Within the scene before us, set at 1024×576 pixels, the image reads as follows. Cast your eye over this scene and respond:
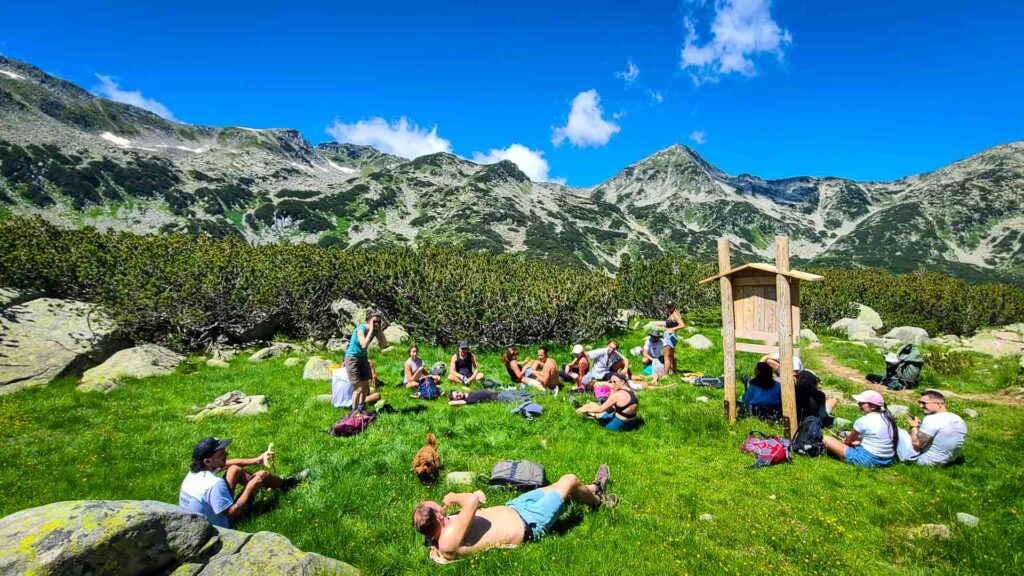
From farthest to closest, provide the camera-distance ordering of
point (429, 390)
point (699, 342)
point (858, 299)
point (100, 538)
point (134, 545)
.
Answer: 1. point (858, 299)
2. point (699, 342)
3. point (429, 390)
4. point (134, 545)
5. point (100, 538)

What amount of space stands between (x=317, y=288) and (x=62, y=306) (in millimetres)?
8272

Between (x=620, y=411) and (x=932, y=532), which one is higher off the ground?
(x=620, y=411)

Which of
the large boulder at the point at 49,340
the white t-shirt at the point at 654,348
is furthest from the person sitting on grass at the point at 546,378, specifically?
the large boulder at the point at 49,340

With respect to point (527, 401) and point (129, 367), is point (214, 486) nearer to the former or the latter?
point (527, 401)

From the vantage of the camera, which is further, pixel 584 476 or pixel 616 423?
pixel 616 423

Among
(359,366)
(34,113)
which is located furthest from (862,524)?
(34,113)

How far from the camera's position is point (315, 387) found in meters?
12.3

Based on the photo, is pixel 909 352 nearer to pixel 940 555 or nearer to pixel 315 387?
pixel 940 555

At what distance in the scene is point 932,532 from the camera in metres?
5.09

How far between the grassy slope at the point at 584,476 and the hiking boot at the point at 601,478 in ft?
0.81

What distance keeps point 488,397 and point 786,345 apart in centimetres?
676

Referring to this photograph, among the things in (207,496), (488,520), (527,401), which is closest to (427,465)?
(488,520)

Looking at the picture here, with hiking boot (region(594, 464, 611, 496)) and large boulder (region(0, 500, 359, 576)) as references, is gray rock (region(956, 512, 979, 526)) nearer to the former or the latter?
hiking boot (region(594, 464, 611, 496))

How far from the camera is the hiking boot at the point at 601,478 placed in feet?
21.4
